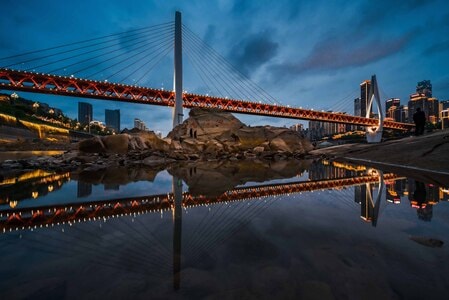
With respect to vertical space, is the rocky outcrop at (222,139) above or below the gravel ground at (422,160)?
above

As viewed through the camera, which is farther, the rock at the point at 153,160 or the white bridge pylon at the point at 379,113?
the white bridge pylon at the point at 379,113

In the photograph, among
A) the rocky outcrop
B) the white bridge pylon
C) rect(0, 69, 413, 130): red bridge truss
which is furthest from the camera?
the white bridge pylon

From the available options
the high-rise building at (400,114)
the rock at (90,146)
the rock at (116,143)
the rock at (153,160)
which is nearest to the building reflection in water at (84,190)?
the rock at (153,160)

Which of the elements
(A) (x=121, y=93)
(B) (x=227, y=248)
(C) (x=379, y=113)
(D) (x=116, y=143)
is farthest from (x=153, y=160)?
(C) (x=379, y=113)

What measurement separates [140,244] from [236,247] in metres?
1.20

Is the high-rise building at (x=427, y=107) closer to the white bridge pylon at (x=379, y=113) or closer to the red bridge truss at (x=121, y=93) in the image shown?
the white bridge pylon at (x=379, y=113)

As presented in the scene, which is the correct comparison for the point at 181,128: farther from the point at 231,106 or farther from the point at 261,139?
the point at 231,106

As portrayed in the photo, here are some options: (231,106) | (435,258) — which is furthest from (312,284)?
(231,106)

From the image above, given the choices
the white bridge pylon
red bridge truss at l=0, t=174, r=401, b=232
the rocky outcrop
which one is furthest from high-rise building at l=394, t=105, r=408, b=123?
red bridge truss at l=0, t=174, r=401, b=232

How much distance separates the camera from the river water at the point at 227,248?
178 cm

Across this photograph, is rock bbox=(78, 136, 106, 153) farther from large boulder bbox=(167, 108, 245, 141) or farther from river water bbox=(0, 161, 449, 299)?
river water bbox=(0, 161, 449, 299)

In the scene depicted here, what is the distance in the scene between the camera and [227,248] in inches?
101

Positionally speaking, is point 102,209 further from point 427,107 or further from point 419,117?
point 427,107

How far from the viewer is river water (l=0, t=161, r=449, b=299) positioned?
5.85ft
